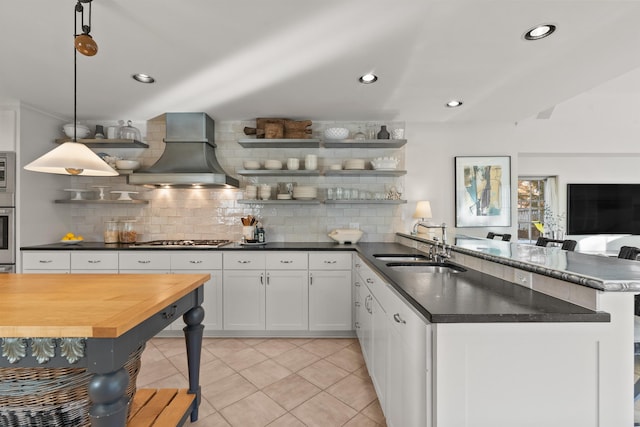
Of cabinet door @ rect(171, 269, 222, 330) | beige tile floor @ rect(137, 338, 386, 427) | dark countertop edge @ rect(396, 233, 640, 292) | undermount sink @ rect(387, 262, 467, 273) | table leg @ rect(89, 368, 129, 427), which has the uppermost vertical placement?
dark countertop edge @ rect(396, 233, 640, 292)

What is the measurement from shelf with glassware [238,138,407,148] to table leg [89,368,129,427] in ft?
9.12

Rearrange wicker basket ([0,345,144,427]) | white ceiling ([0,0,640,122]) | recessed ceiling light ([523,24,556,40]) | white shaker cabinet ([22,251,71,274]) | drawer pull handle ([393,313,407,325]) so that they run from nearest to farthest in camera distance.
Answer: wicker basket ([0,345,144,427])
drawer pull handle ([393,313,407,325])
white ceiling ([0,0,640,122])
recessed ceiling light ([523,24,556,40])
white shaker cabinet ([22,251,71,274])

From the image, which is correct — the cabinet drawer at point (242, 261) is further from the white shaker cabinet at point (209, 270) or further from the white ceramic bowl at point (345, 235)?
the white ceramic bowl at point (345, 235)

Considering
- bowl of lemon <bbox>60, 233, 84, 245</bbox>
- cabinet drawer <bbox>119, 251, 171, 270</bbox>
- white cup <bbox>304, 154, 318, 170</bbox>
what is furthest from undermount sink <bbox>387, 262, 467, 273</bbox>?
bowl of lemon <bbox>60, 233, 84, 245</bbox>

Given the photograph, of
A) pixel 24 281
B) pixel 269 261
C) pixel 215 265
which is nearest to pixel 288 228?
pixel 269 261

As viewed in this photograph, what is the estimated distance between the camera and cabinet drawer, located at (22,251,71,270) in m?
3.18

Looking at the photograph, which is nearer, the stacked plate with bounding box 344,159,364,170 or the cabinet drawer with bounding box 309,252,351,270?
the cabinet drawer with bounding box 309,252,351,270

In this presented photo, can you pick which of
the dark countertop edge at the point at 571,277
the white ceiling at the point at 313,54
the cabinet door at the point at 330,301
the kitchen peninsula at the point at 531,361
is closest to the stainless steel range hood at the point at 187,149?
the white ceiling at the point at 313,54

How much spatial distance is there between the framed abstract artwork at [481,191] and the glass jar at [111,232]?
4.30 m

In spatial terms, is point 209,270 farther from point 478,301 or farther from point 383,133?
point 478,301

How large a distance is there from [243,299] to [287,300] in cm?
46

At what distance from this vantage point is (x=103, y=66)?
245 cm

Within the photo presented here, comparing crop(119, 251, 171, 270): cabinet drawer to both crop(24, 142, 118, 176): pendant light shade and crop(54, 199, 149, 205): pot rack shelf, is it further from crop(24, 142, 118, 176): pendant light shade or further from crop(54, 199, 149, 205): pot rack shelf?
crop(24, 142, 118, 176): pendant light shade

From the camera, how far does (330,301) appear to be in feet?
10.5
